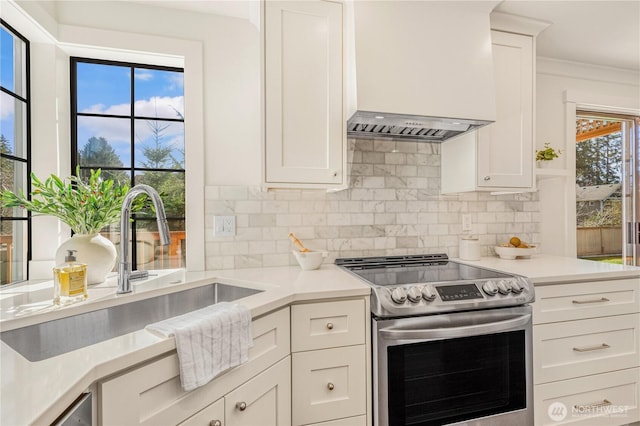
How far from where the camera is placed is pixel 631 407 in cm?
182

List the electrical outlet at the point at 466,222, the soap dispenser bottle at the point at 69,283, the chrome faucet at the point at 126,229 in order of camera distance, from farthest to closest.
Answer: the electrical outlet at the point at 466,222
the chrome faucet at the point at 126,229
the soap dispenser bottle at the point at 69,283

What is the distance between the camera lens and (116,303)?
1249 mm

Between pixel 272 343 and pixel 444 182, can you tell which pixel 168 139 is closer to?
pixel 272 343

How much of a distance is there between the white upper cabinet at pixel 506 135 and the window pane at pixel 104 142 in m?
2.04

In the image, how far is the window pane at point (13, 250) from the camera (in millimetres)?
1487

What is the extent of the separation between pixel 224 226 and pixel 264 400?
992 millimetres

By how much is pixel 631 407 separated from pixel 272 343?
2.13 metres

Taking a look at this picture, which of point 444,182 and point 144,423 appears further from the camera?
point 444,182

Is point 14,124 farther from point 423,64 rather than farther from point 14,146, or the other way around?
point 423,64

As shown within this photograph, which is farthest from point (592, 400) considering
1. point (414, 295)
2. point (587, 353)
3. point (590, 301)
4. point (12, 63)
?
point (12, 63)

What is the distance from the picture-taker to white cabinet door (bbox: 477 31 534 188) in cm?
197

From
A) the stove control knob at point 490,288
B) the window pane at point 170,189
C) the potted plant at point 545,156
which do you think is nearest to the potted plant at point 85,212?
the window pane at point 170,189

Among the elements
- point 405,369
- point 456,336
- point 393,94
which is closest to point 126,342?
point 405,369

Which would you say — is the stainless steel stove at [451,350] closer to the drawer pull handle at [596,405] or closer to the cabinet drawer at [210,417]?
the drawer pull handle at [596,405]
